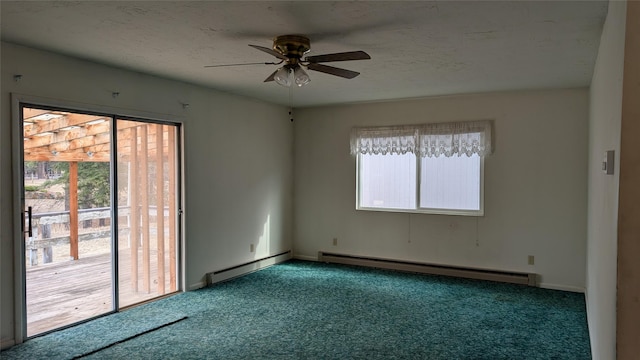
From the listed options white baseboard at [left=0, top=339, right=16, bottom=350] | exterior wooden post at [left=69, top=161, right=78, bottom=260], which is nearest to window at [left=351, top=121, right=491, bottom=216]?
exterior wooden post at [left=69, top=161, right=78, bottom=260]

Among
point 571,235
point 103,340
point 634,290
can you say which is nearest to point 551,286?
point 571,235

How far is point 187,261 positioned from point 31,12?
301cm

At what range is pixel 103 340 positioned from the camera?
3500 mm

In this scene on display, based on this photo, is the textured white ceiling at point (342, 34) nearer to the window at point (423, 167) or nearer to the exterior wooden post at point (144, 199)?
the exterior wooden post at point (144, 199)

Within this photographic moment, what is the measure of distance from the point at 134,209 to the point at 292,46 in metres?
2.47

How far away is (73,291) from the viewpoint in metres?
3.96

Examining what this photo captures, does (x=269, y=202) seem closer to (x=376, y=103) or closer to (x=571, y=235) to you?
(x=376, y=103)

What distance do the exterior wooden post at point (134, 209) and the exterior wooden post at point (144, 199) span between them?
0.07m

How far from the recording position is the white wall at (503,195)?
5.03 metres

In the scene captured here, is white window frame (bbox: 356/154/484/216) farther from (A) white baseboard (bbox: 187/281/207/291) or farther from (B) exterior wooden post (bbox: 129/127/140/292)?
(B) exterior wooden post (bbox: 129/127/140/292)

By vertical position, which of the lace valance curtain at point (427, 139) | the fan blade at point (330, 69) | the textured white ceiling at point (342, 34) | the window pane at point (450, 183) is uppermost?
the textured white ceiling at point (342, 34)

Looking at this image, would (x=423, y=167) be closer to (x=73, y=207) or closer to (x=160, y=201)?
(x=160, y=201)

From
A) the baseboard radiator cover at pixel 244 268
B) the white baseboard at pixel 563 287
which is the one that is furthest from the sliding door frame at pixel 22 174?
the white baseboard at pixel 563 287

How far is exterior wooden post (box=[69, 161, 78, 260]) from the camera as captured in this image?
12.7 feet
